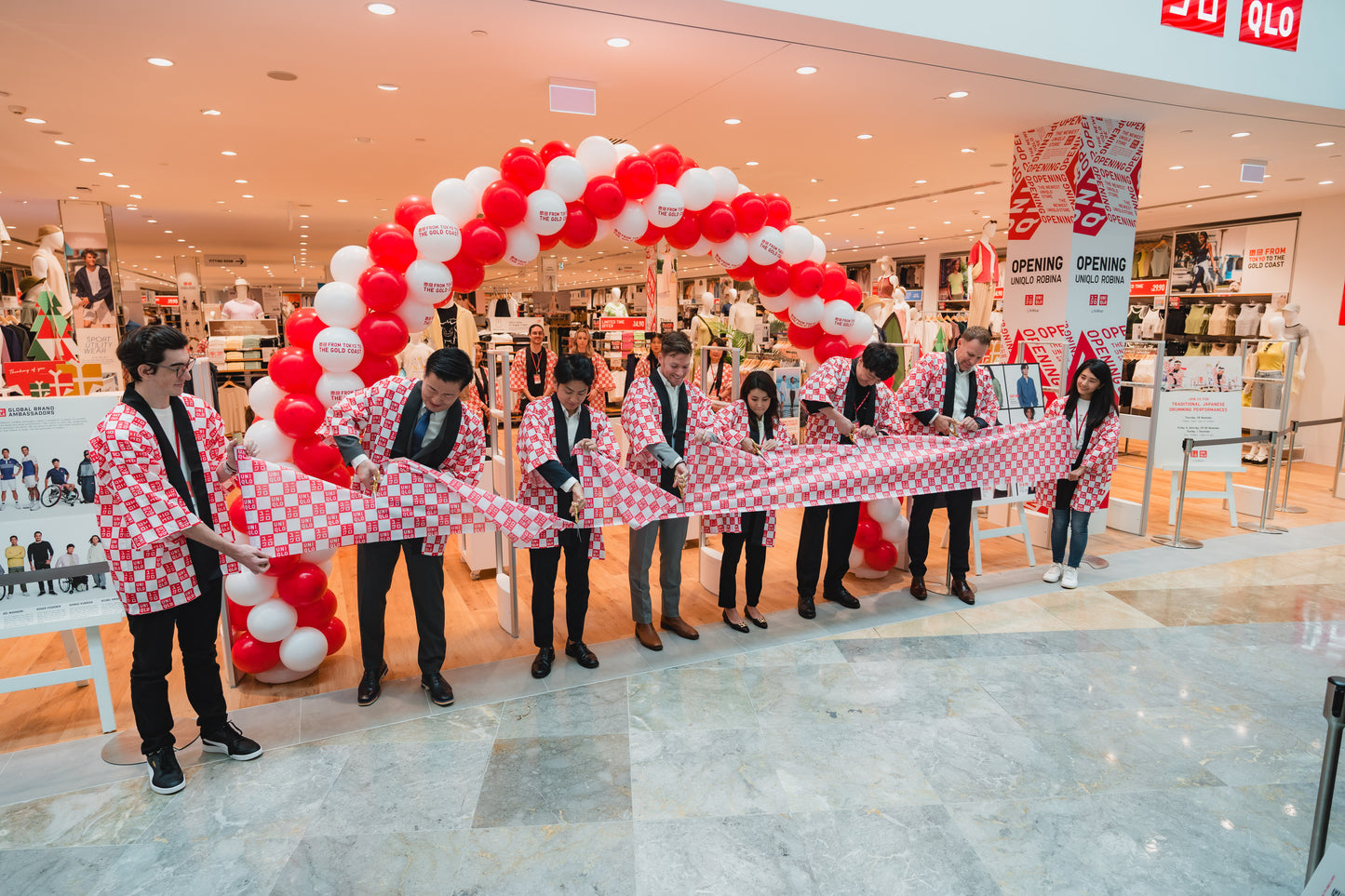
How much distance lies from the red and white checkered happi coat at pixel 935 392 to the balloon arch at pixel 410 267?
→ 4.29ft

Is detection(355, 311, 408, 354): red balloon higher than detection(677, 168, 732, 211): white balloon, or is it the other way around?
detection(677, 168, 732, 211): white balloon

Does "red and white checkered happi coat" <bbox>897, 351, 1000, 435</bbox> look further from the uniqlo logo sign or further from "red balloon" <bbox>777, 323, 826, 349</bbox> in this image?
the uniqlo logo sign

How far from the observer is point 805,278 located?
4.77m

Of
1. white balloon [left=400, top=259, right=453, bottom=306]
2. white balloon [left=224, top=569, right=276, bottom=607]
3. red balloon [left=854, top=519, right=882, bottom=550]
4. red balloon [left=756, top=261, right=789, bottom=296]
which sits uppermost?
red balloon [left=756, top=261, right=789, bottom=296]

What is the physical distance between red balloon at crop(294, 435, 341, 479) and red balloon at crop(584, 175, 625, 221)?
6.10 ft

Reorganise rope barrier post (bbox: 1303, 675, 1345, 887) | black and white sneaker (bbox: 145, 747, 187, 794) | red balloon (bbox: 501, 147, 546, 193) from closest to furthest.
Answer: rope barrier post (bbox: 1303, 675, 1345, 887), black and white sneaker (bbox: 145, 747, 187, 794), red balloon (bbox: 501, 147, 546, 193)

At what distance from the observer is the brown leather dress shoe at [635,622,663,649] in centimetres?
394

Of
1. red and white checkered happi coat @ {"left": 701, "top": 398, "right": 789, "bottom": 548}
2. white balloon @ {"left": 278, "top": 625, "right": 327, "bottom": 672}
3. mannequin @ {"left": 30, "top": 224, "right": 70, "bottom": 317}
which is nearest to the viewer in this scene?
white balloon @ {"left": 278, "top": 625, "right": 327, "bottom": 672}

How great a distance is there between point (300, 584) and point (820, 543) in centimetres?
279

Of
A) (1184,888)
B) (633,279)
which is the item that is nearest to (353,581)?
(1184,888)

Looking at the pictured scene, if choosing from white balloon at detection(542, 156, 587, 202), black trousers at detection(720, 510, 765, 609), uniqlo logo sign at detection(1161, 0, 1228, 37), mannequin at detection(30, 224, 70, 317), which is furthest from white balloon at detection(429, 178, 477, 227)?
mannequin at detection(30, 224, 70, 317)

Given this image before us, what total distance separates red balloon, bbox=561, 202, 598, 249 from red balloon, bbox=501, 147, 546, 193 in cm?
21

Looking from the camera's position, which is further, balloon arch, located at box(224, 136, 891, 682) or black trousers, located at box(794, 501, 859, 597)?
black trousers, located at box(794, 501, 859, 597)

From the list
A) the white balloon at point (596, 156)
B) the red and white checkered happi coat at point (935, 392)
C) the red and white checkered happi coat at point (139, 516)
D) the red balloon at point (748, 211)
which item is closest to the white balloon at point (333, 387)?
the red and white checkered happi coat at point (139, 516)
